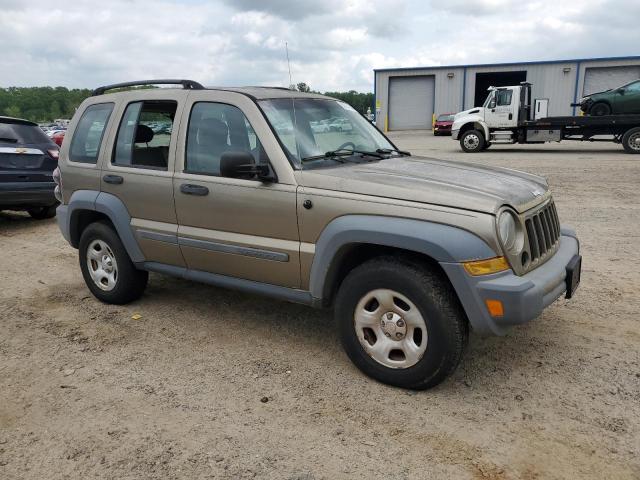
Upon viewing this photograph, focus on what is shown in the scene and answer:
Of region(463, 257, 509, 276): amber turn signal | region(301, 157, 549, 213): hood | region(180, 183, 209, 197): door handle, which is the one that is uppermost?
region(301, 157, 549, 213): hood

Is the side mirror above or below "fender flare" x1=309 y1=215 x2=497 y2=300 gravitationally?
above

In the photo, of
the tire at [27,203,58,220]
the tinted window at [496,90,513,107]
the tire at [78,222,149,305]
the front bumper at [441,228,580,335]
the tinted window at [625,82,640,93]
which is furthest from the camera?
the tinted window at [496,90,513,107]

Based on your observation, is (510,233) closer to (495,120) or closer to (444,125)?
(495,120)

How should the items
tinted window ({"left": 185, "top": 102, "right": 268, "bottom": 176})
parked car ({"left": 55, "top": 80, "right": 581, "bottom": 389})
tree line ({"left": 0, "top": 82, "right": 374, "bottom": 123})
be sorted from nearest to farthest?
parked car ({"left": 55, "top": 80, "right": 581, "bottom": 389}), tinted window ({"left": 185, "top": 102, "right": 268, "bottom": 176}), tree line ({"left": 0, "top": 82, "right": 374, "bottom": 123})

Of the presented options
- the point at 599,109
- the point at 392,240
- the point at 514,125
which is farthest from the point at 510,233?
the point at 599,109

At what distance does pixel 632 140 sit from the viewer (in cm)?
1761

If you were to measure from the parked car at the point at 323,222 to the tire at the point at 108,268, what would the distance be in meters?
0.01

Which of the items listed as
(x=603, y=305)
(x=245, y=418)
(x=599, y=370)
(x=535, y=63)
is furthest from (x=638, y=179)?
(x=535, y=63)

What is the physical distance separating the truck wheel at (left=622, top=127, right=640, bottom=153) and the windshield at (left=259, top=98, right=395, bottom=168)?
16131mm

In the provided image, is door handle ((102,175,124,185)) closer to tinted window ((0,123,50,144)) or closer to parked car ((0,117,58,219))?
parked car ((0,117,58,219))

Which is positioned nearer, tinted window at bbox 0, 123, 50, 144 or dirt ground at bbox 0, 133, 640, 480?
dirt ground at bbox 0, 133, 640, 480

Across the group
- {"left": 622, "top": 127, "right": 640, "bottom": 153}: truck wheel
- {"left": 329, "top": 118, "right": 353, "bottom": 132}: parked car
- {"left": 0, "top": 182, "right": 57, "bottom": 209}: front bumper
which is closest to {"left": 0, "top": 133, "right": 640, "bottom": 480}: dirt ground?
{"left": 329, "top": 118, "right": 353, "bottom": 132}: parked car

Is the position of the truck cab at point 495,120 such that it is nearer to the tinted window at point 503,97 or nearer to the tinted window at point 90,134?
the tinted window at point 503,97

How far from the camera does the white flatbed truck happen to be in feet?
62.0
